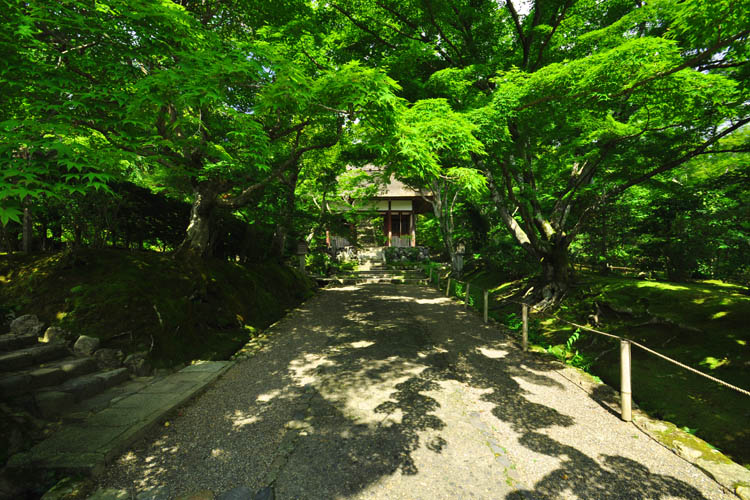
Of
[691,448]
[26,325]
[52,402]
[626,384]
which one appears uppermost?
[26,325]

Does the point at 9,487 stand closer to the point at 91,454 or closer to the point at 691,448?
the point at 91,454

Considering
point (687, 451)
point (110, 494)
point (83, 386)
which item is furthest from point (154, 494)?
→ point (687, 451)

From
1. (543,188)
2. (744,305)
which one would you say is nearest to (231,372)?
(744,305)

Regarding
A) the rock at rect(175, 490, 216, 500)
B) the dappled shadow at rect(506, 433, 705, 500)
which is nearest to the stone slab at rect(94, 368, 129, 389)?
the rock at rect(175, 490, 216, 500)

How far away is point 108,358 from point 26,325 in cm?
130

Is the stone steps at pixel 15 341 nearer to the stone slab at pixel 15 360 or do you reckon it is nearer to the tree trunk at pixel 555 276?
the stone slab at pixel 15 360

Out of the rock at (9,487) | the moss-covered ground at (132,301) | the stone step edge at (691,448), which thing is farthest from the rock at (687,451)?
the moss-covered ground at (132,301)

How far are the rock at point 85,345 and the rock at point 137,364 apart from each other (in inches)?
17.9

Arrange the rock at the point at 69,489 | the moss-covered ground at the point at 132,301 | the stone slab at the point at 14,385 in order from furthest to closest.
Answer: the moss-covered ground at the point at 132,301, the stone slab at the point at 14,385, the rock at the point at 69,489

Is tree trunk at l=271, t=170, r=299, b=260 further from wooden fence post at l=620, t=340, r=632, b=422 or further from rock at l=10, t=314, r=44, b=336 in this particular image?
wooden fence post at l=620, t=340, r=632, b=422

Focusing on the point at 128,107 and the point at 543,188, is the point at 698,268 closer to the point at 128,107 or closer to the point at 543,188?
the point at 543,188

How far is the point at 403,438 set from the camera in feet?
10.5

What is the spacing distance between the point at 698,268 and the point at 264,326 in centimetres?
1360

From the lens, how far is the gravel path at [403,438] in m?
2.57
